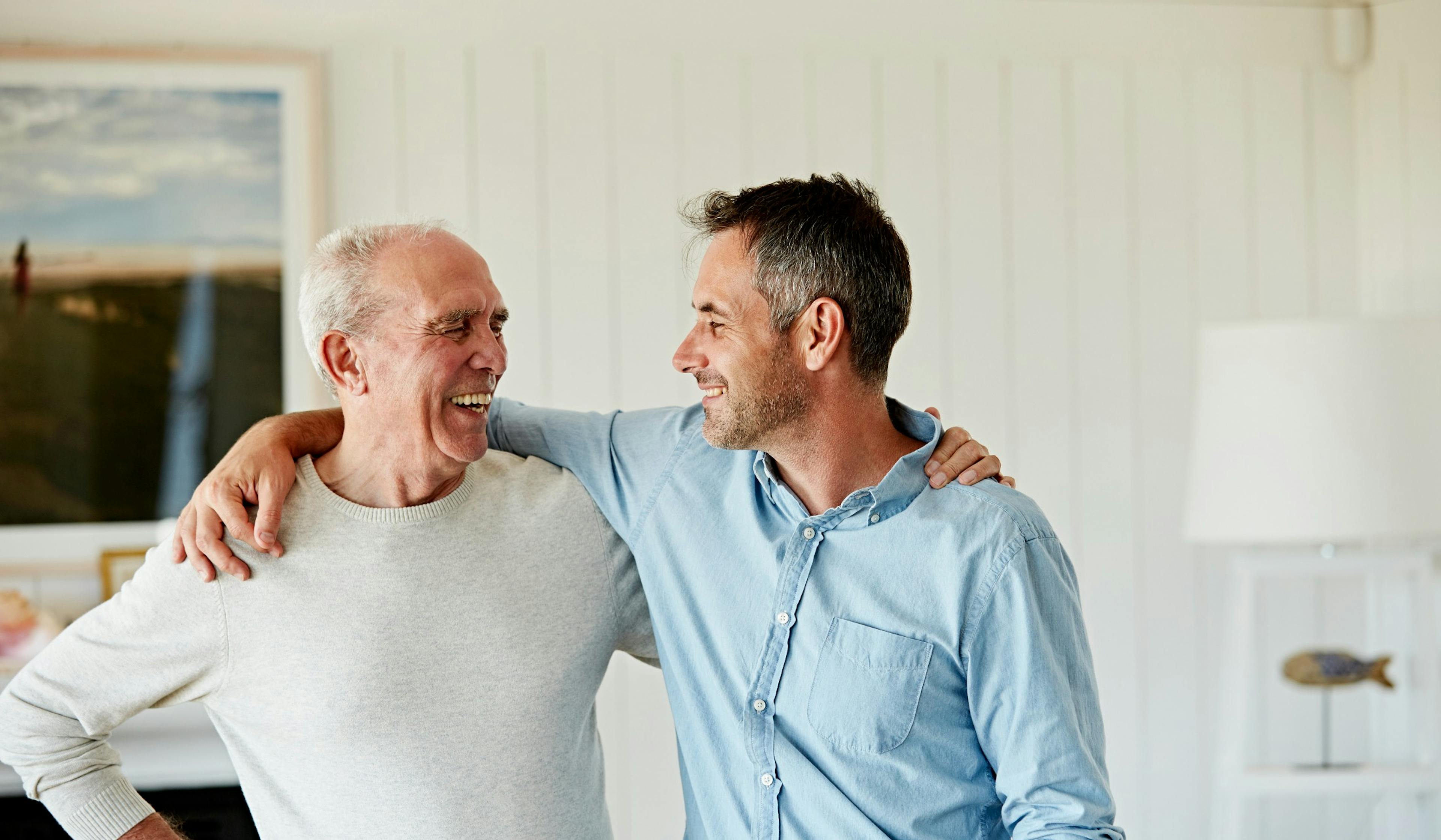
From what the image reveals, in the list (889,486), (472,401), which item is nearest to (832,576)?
(889,486)

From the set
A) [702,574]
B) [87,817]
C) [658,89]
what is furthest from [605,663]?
[658,89]

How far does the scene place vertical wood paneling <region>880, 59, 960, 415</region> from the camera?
10.5ft

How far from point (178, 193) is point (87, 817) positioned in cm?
174

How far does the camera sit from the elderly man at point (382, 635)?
61.7 inches

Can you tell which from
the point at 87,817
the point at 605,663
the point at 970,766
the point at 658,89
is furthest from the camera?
the point at 658,89

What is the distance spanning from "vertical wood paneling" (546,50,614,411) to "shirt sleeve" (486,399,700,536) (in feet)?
3.73

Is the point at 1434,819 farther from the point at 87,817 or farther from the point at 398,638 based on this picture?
the point at 87,817

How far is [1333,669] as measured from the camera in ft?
9.82

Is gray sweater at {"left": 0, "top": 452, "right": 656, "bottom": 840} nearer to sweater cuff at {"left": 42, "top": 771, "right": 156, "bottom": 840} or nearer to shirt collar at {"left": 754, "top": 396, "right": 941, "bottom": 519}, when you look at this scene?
sweater cuff at {"left": 42, "top": 771, "right": 156, "bottom": 840}

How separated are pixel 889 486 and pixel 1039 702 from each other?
32 cm

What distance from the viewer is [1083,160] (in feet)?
10.8

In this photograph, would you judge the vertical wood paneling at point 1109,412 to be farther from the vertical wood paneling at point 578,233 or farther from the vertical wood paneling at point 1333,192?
the vertical wood paneling at point 578,233

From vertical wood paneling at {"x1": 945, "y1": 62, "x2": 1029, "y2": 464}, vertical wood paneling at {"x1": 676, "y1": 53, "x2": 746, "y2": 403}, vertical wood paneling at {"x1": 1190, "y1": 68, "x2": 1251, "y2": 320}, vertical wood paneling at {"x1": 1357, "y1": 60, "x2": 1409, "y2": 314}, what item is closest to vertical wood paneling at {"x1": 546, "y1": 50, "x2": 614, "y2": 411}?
vertical wood paneling at {"x1": 676, "y1": 53, "x2": 746, "y2": 403}

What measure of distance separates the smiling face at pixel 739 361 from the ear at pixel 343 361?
0.44 metres
